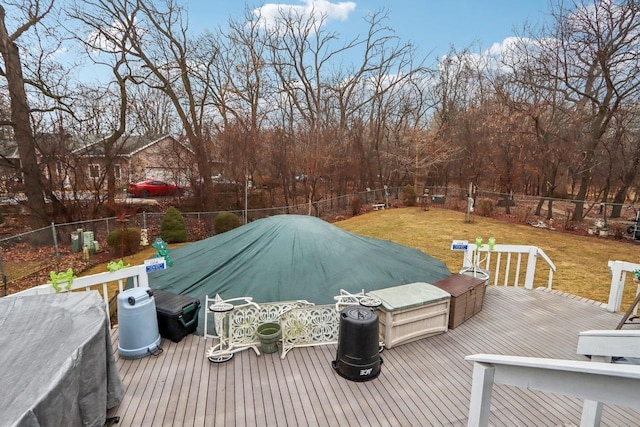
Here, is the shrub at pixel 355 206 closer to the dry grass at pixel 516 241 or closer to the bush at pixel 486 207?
the dry grass at pixel 516 241

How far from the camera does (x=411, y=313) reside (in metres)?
4.04

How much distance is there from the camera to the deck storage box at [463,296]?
14.7ft

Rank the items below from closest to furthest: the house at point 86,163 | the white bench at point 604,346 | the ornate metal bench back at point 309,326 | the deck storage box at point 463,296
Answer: the white bench at point 604,346 < the ornate metal bench back at point 309,326 < the deck storage box at point 463,296 < the house at point 86,163

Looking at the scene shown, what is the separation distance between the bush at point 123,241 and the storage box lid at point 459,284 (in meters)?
9.36

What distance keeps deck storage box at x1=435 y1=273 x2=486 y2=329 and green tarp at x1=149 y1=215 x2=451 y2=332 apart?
2.03ft

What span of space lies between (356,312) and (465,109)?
21959 mm

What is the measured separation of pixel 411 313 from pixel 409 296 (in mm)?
215

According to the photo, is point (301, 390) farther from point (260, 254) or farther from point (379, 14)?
point (379, 14)

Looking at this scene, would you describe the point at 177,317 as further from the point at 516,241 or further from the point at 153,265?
the point at 516,241

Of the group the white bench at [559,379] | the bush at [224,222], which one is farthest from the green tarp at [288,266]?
the bush at [224,222]

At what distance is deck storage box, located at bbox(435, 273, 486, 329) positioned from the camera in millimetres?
4484

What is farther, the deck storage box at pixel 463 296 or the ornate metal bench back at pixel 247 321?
the deck storage box at pixel 463 296

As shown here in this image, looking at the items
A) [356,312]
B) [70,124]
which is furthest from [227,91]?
[356,312]

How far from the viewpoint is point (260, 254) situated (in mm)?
5109
